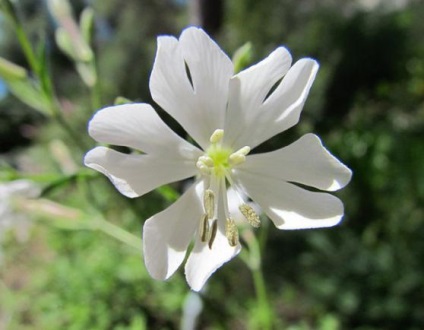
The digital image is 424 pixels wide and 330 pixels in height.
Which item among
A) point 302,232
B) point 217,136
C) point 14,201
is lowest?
point 302,232

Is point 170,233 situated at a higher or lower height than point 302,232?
higher

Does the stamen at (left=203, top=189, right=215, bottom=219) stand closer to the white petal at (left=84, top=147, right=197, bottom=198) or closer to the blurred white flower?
the white petal at (left=84, top=147, right=197, bottom=198)

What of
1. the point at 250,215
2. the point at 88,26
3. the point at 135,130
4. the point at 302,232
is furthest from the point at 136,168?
the point at 302,232

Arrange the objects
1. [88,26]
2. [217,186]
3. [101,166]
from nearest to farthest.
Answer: [101,166]
[217,186]
[88,26]

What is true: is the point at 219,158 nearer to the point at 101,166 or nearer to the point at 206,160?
the point at 206,160

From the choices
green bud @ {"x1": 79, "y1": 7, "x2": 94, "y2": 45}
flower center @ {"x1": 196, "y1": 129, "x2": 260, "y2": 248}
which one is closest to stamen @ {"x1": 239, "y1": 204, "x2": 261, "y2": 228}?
flower center @ {"x1": 196, "y1": 129, "x2": 260, "y2": 248}

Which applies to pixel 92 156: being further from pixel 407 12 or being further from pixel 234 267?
pixel 407 12

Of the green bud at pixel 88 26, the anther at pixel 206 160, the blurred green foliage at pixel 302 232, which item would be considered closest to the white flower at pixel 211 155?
the anther at pixel 206 160
